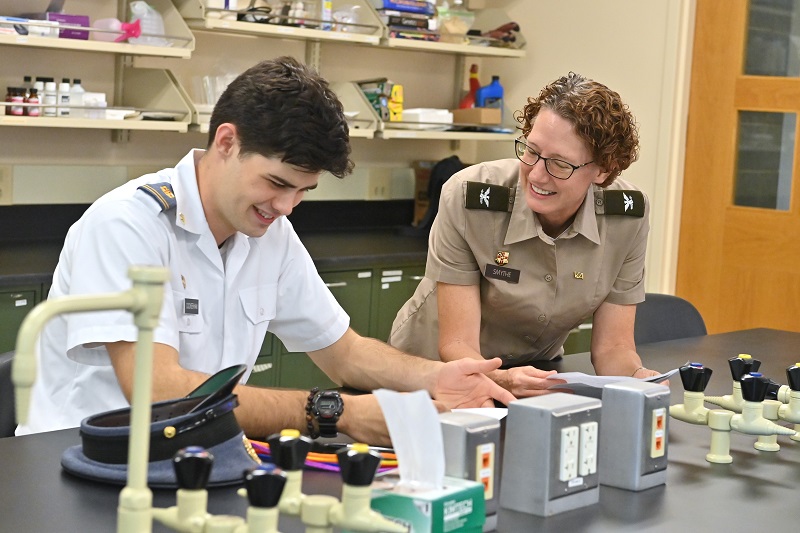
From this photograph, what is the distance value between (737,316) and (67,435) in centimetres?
346

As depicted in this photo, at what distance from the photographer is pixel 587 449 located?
4.83ft

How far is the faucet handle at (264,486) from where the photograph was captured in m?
1.04

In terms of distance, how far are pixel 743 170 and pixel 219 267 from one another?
3105 mm

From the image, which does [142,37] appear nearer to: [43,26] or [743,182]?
[43,26]

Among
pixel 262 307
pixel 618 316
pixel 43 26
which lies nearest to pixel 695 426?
pixel 618 316

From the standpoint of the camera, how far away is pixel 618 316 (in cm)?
247

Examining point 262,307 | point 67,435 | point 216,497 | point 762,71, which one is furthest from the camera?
point 762,71

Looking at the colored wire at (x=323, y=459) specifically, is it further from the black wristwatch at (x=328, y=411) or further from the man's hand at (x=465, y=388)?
the man's hand at (x=465, y=388)

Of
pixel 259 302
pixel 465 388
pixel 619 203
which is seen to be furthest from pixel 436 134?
pixel 465 388

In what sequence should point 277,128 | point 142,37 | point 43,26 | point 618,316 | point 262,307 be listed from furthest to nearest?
point 142,37 → point 43,26 → point 618,316 → point 262,307 → point 277,128

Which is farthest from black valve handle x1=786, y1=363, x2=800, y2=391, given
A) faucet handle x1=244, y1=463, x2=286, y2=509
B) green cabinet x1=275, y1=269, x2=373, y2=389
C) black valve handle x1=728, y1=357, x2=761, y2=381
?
green cabinet x1=275, y1=269, x2=373, y2=389

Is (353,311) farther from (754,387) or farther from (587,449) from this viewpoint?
(587,449)

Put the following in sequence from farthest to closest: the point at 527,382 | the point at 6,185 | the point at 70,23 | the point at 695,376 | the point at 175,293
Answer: the point at 6,185, the point at 70,23, the point at 527,382, the point at 175,293, the point at 695,376

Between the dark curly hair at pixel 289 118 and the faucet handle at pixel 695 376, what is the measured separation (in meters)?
0.69
